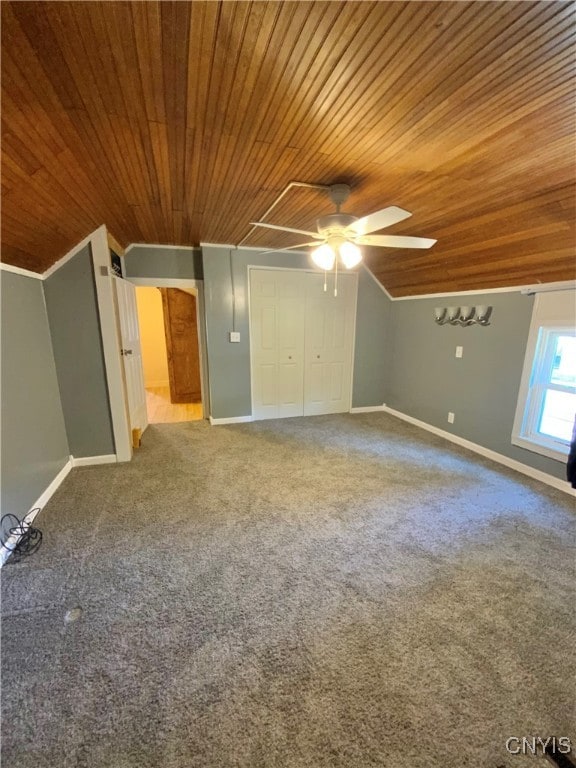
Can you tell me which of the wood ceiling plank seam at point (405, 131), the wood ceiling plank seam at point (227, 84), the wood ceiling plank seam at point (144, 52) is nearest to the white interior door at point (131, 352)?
the wood ceiling plank seam at point (227, 84)

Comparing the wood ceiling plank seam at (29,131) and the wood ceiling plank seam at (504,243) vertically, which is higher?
the wood ceiling plank seam at (29,131)

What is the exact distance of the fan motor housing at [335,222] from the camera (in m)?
2.06

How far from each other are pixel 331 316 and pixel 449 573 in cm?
353

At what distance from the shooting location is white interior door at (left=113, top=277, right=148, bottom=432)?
134 inches

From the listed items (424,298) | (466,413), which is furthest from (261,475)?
(424,298)

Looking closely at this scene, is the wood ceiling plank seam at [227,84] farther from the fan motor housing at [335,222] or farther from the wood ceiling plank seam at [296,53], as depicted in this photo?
the fan motor housing at [335,222]

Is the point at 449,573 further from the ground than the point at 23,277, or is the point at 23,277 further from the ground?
the point at 23,277

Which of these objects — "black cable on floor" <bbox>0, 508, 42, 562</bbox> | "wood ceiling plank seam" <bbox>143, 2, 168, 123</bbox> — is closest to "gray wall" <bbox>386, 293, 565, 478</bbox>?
"wood ceiling plank seam" <bbox>143, 2, 168, 123</bbox>

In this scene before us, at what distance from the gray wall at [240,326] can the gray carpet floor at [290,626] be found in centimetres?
174

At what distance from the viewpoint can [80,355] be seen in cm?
300

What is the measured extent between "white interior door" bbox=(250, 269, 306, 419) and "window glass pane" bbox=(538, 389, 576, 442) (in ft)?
9.38

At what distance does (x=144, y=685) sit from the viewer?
1.27 m

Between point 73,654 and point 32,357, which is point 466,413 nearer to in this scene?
point 73,654

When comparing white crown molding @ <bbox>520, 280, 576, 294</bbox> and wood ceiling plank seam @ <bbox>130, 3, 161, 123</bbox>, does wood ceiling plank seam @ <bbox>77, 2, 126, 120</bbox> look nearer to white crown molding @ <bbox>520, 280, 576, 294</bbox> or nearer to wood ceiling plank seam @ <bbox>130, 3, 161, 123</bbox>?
wood ceiling plank seam @ <bbox>130, 3, 161, 123</bbox>
